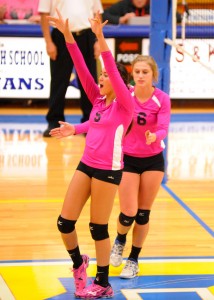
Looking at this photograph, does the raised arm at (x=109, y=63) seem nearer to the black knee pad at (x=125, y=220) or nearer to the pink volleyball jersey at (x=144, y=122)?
the pink volleyball jersey at (x=144, y=122)

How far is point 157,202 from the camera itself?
7.71 m

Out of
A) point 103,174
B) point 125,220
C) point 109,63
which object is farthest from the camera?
point 125,220

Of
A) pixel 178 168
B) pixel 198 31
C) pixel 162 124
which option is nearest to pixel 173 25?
pixel 178 168

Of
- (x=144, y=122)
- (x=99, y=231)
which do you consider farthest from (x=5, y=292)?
(x=144, y=122)

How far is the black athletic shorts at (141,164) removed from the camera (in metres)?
5.63

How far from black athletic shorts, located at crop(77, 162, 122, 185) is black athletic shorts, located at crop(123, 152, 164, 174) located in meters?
0.59

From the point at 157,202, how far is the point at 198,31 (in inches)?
227

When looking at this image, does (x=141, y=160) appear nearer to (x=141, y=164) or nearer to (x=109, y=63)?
(x=141, y=164)

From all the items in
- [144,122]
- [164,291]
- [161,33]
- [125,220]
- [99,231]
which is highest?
[161,33]

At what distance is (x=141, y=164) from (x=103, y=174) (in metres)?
0.72

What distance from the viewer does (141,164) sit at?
5.64 meters

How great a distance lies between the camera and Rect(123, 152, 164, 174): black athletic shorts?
222 inches

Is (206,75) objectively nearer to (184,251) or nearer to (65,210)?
(184,251)

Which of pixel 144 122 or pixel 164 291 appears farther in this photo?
pixel 144 122
